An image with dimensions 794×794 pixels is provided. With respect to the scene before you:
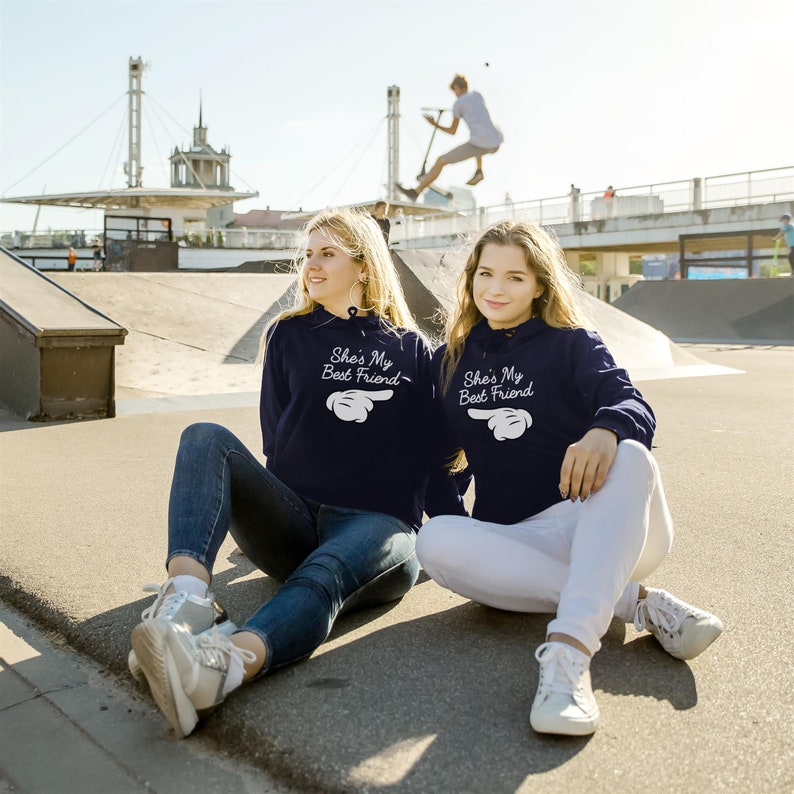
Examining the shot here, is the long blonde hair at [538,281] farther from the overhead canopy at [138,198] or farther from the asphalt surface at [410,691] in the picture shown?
the overhead canopy at [138,198]

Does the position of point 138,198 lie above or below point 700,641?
above

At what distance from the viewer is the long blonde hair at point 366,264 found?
2.90m

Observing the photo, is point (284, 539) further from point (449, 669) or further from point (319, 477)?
point (449, 669)

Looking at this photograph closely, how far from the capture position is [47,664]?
7.82 feet

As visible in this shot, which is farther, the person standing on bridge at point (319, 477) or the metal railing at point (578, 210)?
the metal railing at point (578, 210)

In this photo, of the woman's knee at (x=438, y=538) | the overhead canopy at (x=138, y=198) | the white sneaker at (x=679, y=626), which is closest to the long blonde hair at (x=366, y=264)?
the woman's knee at (x=438, y=538)

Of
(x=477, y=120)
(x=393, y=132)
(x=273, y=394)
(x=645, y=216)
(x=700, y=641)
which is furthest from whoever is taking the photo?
(x=393, y=132)

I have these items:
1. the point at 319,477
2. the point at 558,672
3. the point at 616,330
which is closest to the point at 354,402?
the point at 319,477

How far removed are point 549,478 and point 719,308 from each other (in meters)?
18.5

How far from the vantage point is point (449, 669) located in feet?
7.32

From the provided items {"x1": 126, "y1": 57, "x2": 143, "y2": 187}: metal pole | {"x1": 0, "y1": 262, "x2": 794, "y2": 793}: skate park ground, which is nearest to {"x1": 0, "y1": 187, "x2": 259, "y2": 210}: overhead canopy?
{"x1": 126, "y1": 57, "x2": 143, "y2": 187}: metal pole

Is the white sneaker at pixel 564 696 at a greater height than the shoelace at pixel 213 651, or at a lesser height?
lesser

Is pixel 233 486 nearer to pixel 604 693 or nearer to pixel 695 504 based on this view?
pixel 604 693

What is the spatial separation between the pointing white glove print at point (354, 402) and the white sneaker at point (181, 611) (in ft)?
2.51
